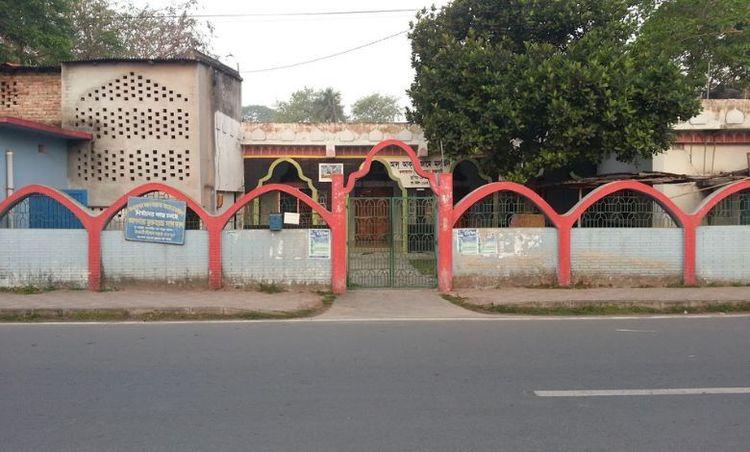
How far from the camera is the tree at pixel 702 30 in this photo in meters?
18.4

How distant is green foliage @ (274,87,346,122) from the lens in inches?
2082

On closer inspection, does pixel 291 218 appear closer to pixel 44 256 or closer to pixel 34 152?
pixel 44 256

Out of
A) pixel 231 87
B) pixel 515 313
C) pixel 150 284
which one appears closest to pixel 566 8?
pixel 515 313

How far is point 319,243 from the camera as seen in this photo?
37.4ft

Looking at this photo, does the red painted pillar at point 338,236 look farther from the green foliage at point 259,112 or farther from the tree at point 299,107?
the green foliage at point 259,112

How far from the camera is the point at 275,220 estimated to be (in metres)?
11.2

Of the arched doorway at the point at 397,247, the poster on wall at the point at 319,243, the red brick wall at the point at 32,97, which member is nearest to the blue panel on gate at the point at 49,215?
the red brick wall at the point at 32,97

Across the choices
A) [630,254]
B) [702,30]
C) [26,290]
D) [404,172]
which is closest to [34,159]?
[26,290]

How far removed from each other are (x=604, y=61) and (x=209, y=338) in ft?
31.3

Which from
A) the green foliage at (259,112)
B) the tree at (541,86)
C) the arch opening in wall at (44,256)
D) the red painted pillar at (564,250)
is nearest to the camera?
the arch opening in wall at (44,256)

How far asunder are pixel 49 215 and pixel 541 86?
1000 centimetres

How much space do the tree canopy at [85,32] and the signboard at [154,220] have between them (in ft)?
33.6

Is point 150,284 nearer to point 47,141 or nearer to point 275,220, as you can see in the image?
point 275,220

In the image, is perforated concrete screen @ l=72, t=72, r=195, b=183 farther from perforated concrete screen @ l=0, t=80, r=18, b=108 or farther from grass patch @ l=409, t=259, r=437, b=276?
grass patch @ l=409, t=259, r=437, b=276
